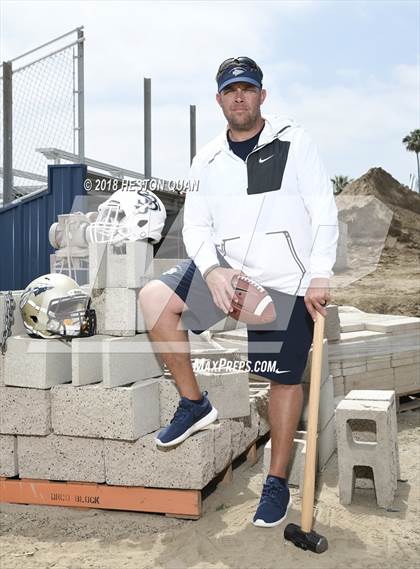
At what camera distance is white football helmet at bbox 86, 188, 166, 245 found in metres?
5.24

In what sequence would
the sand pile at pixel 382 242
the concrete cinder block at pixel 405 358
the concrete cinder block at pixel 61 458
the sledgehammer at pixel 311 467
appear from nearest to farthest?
1. the sledgehammer at pixel 311 467
2. the concrete cinder block at pixel 61 458
3. the concrete cinder block at pixel 405 358
4. the sand pile at pixel 382 242

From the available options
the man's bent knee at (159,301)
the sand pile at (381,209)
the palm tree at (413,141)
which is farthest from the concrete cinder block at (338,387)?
the palm tree at (413,141)

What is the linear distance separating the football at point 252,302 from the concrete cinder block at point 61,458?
5.27ft

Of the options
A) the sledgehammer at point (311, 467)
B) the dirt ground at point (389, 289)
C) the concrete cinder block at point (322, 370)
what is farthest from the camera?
the dirt ground at point (389, 289)

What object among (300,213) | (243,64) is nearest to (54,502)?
(300,213)


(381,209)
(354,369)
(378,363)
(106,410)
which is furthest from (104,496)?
(381,209)

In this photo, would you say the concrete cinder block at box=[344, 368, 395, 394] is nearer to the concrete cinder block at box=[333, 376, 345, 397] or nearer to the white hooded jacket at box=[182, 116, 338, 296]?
the concrete cinder block at box=[333, 376, 345, 397]

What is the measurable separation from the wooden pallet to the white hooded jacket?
1.73 m

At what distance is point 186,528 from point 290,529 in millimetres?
801

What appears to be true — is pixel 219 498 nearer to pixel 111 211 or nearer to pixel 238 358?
pixel 238 358

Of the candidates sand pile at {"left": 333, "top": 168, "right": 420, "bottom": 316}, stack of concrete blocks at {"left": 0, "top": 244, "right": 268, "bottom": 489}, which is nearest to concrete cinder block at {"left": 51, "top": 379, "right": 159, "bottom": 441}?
stack of concrete blocks at {"left": 0, "top": 244, "right": 268, "bottom": 489}

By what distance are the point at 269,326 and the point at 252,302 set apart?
240mm

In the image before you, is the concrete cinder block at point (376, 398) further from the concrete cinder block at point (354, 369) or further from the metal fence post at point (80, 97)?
the metal fence post at point (80, 97)

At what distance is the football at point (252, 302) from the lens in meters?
3.83
